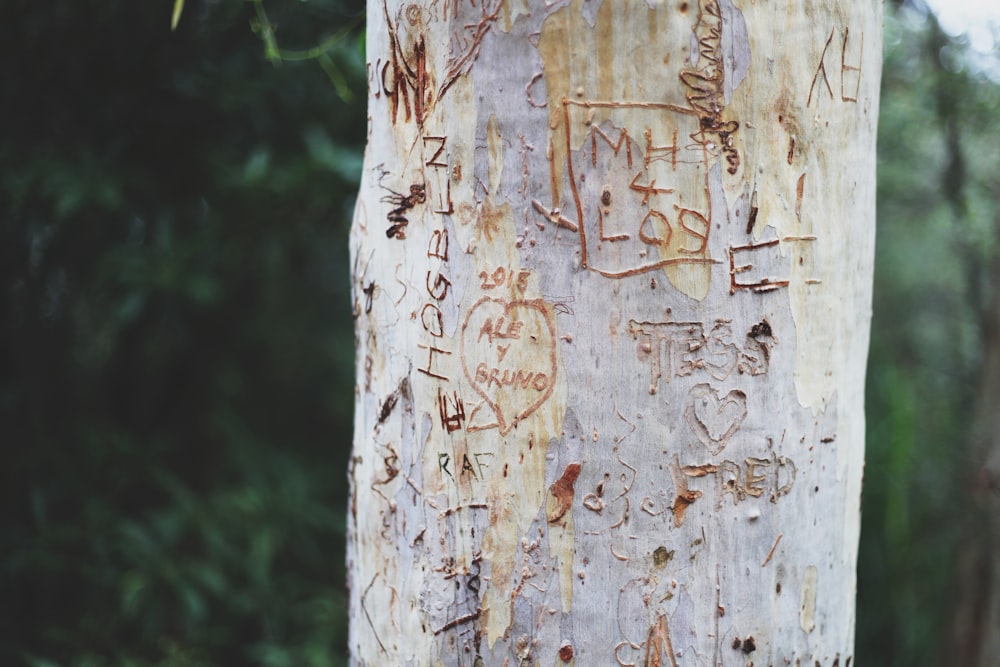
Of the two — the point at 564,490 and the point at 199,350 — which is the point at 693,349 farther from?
the point at 199,350

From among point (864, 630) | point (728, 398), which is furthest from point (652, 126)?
point (864, 630)

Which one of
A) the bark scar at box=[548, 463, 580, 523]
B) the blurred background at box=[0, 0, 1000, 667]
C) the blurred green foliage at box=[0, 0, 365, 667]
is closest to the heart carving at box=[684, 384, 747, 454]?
the bark scar at box=[548, 463, 580, 523]

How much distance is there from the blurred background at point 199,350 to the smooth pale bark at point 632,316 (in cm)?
106

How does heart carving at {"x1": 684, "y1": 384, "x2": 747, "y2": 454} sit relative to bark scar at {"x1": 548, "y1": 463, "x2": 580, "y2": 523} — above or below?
above

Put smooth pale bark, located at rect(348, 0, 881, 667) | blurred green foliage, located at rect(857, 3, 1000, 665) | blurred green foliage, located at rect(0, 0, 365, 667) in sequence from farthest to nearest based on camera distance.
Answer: blurred green foliage, located at rect(857, 3, 1000, 665)
blurred green foliage, located at rect(0, 0, 365, 667)
smooth pale bark, located at rect(348, 0, 881, 667)

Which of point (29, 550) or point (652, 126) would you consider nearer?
point (652, 126)

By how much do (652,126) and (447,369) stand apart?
1.06 feet

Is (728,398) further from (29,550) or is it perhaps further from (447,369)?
(29,550)

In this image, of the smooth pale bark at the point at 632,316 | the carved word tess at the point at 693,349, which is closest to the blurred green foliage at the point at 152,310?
the smooth pale bark at the point at 632,316

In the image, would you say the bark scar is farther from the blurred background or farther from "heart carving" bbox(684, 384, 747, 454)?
the blurred background

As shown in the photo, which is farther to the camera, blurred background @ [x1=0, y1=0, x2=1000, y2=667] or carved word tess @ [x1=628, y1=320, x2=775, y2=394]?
blurred background @ [x1=0, y1=0, x2=1000, y2=667]

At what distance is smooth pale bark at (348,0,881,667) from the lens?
31.1 inches

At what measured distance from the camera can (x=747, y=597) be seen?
83 centimetres

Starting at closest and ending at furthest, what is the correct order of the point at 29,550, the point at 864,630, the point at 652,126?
the point at 652,126 → the point at 29,550 → the point at 864,630
